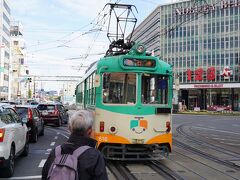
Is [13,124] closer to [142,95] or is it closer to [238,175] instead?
[142,95]

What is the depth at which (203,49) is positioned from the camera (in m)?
89.5

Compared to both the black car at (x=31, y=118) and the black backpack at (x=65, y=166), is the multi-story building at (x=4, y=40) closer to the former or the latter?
the black car at (x=31, y=118)

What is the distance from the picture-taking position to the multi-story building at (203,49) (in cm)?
8494

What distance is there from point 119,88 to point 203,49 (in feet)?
264

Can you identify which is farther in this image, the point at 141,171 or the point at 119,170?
the point at 119,170

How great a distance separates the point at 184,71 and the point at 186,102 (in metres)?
7.62

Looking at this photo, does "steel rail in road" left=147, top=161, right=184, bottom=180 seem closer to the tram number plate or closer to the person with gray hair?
the tram number plate

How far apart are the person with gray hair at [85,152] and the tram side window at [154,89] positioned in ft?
25.3

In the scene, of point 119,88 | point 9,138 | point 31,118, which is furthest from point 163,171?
point 31,118

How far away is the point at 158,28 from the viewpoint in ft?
280

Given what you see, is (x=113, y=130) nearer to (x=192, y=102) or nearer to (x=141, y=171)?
(x=141, y=171)

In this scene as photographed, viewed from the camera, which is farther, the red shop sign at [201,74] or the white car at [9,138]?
the red shop sign at [201,74]

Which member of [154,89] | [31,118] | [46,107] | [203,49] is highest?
[203,49]

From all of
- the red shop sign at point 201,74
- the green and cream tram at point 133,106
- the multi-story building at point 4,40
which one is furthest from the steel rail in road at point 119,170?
the multi-story building at point 4,40
